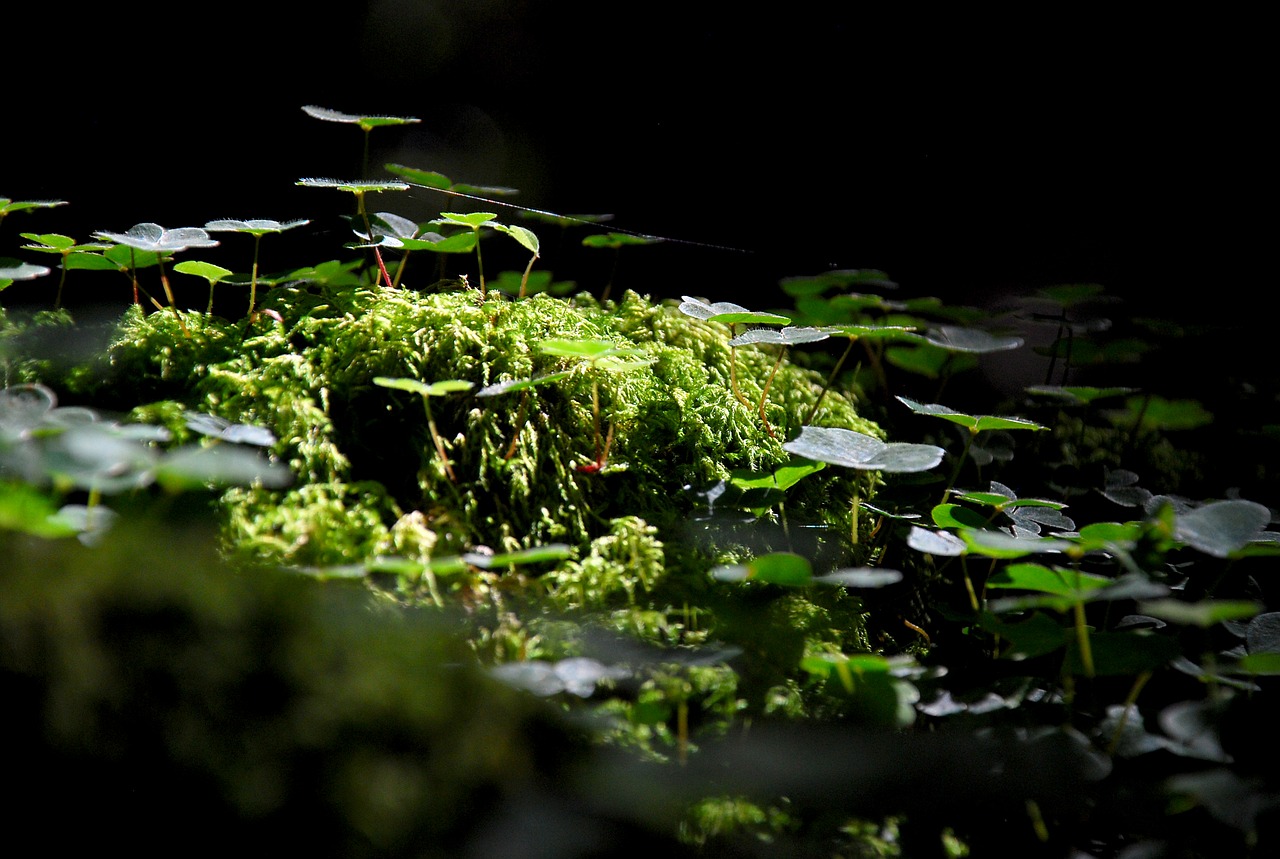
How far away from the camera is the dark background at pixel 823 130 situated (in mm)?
1540


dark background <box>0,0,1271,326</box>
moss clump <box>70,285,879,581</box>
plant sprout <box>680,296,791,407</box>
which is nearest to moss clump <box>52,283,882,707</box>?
moss clump <box>70,285,879,581</box>

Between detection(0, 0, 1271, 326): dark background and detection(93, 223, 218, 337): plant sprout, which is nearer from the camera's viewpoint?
detection(93, 223, 218, 337): plant sprout

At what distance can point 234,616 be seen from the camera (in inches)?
24.0

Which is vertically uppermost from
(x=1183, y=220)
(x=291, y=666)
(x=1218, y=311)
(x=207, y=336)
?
(x=1183, y=220)

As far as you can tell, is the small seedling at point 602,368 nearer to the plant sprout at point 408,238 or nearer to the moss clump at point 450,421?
the moss clump at point 450,421

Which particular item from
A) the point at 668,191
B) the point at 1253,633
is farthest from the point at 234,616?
the point at 668,191

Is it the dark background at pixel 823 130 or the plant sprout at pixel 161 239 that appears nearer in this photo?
the plant sprout at pixel 161 239

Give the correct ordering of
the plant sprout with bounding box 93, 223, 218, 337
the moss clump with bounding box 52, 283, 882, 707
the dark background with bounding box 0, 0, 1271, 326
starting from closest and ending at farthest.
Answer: the moss clump with bounding box 52, 283, 882, 707 < the plant sprout with bounding box 93, 223, 218, 337 < the dark background with bounding box 0, 0, 1271, 326

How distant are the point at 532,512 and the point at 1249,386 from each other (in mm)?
1844

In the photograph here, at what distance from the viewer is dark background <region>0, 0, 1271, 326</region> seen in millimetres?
1540

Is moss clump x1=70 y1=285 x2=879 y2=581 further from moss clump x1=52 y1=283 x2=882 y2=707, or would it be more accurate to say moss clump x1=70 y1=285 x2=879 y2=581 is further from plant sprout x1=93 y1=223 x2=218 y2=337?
plant sprout x1=93 y1=223 x2=218 y2=337

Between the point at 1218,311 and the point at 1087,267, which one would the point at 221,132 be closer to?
the point at 1087,267

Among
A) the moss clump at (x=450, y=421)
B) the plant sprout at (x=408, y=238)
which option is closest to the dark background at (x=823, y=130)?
the plant sprout at (x=408, y=238)

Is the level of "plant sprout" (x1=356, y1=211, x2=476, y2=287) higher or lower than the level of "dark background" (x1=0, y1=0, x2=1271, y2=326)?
lower
